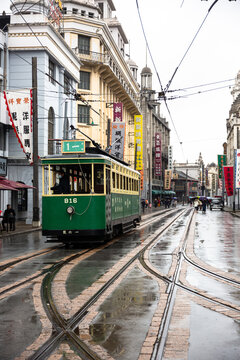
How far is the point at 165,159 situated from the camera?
4540 inches

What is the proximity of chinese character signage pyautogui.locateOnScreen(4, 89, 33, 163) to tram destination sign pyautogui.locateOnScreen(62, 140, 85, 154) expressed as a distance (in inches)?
484

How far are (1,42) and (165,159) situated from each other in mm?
84892

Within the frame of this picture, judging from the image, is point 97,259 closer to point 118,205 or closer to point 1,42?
point 118,205

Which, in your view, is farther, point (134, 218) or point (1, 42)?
point (1, 42)

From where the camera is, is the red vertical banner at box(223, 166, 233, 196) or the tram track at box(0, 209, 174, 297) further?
the red vertical banner at box(223, 166, 233, 196)

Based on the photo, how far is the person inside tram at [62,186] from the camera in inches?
627

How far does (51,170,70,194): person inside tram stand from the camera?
15914 mm

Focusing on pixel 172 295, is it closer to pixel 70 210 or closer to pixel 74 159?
pixel 70 210

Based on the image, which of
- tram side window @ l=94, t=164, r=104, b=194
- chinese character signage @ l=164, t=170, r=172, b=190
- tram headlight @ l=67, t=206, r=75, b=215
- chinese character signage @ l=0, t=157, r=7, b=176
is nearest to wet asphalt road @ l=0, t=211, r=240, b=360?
tram headlight @ l=67, t=206, r=75, b=215

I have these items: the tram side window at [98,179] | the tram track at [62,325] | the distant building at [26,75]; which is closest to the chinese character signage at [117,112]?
the distant building at [26,75]

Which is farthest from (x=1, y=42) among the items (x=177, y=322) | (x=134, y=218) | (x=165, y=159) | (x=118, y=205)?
(x=165, y=159)

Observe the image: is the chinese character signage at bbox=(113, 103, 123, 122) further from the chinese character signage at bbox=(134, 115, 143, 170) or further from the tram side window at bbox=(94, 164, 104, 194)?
the tram side window at bbox=(94, 164, 104, 194)

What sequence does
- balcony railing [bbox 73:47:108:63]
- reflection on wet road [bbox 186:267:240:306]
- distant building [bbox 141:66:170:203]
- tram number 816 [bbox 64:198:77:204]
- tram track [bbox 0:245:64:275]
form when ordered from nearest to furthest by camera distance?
reflection on wet road [bbox 186:267:240:306]
tram track [bbox 0:245:64:275]
tram number 816 [bbox 64:198:77:204]
balcony railing [bbox 73:47:108:63]
distant building [bbox 141:66:170:203]

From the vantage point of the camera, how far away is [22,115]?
28531 millimetres
